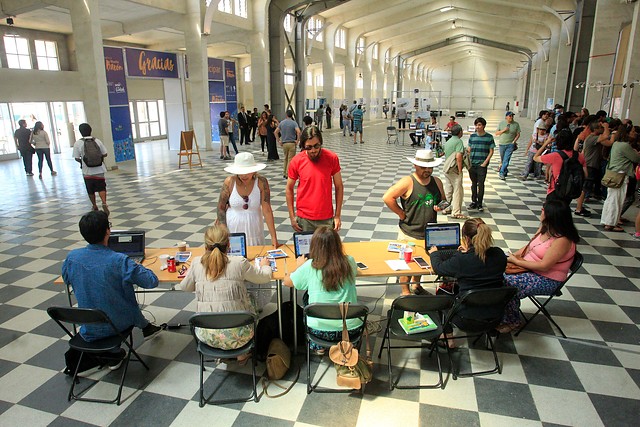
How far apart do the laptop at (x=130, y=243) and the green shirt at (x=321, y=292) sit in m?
1.61

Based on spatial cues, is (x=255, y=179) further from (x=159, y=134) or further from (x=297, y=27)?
(x=159, y=134)

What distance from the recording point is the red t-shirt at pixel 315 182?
417 cm

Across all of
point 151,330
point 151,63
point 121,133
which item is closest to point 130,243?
point 151,330

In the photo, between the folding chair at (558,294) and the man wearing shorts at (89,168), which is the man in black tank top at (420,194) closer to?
the folding chair at (558,294)

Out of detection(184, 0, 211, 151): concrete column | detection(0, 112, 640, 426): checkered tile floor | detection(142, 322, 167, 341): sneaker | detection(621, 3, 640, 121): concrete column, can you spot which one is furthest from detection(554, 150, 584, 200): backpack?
detection(184, 0, 211, 151): concrete column

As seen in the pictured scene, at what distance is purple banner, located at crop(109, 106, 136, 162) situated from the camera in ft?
44.0

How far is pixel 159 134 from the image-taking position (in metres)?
22.7

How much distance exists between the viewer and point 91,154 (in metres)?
7.14

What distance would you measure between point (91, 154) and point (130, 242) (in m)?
4.12

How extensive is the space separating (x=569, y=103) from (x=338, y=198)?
13816 mm

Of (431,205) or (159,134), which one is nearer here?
(431,205)

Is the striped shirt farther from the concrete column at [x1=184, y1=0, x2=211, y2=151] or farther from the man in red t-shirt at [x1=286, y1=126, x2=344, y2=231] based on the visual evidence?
the concrete column at [x1=184, y1=0, x2=211, y2=151]

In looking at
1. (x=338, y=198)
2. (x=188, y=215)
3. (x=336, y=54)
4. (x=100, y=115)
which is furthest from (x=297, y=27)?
(x=338, y=198)

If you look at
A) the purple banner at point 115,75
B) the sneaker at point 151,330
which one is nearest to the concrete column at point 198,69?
the purple banner at point 115,75
